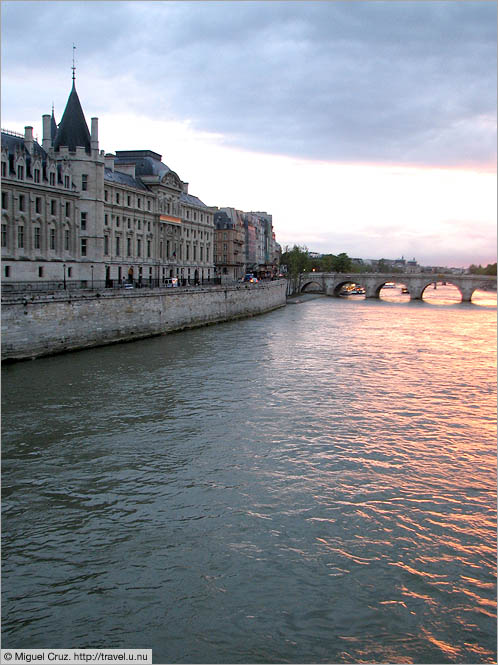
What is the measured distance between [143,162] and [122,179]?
662cm

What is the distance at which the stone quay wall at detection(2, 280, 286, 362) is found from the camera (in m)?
27.6

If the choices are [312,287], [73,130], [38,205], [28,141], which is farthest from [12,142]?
[312,287]

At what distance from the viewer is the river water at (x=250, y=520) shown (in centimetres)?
873

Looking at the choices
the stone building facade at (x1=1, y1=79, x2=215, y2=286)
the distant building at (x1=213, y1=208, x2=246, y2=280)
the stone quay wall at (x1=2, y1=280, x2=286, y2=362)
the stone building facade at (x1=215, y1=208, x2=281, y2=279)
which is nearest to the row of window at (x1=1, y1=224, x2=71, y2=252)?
the stone building facade at (x1=1, y1=79, x2=215, y2=286)

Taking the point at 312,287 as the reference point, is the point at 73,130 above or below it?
above

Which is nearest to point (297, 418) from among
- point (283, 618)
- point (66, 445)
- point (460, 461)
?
point (460, 461)

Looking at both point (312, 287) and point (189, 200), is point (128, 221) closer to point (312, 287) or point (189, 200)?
point (189, 200)

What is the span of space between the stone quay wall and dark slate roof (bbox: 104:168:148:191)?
12.9m

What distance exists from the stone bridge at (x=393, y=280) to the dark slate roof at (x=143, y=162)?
50.0m

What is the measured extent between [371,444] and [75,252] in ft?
108

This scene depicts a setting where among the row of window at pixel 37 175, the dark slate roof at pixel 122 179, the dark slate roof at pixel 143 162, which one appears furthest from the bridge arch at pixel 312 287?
the row of window at pixel 37 175

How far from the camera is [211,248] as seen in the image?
7981cm

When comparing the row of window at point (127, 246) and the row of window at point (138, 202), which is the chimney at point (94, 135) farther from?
the row of window at point (127, 246)

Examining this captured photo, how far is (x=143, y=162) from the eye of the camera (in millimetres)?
62844
